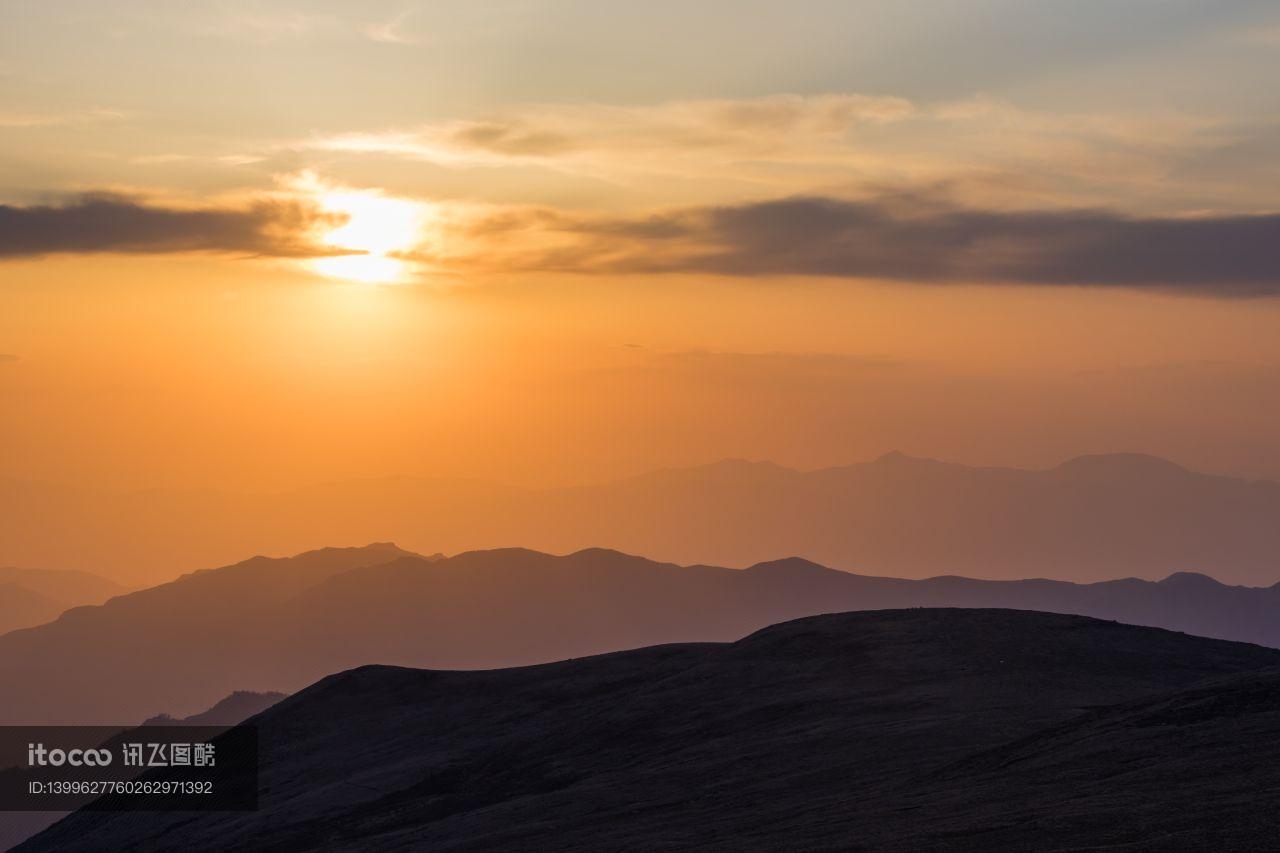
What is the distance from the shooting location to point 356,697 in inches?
3095

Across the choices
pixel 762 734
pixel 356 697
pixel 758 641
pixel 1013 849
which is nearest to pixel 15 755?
pixel 356 697

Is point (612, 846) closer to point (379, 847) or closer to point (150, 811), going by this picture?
point (379, 847)

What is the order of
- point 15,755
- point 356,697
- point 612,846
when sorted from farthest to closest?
point 15,755, point 356,697, point 612,846

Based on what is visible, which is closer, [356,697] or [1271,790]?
[1271,790]

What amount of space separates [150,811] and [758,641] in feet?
104

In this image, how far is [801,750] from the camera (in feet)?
147

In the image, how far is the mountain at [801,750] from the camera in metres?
30.4

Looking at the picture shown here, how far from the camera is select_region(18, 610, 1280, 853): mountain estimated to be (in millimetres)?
30438

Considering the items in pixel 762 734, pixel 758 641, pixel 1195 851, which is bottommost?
pixel 1195 851

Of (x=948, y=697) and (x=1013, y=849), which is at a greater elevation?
(x=948, y=697)

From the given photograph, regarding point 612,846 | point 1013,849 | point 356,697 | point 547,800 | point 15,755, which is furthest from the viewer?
point 15,755

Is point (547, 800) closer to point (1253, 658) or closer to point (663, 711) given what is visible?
point (663, 711)

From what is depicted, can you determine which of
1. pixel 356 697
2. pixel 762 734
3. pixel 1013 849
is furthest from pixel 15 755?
pixel 1013 849

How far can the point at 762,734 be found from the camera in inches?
1956
